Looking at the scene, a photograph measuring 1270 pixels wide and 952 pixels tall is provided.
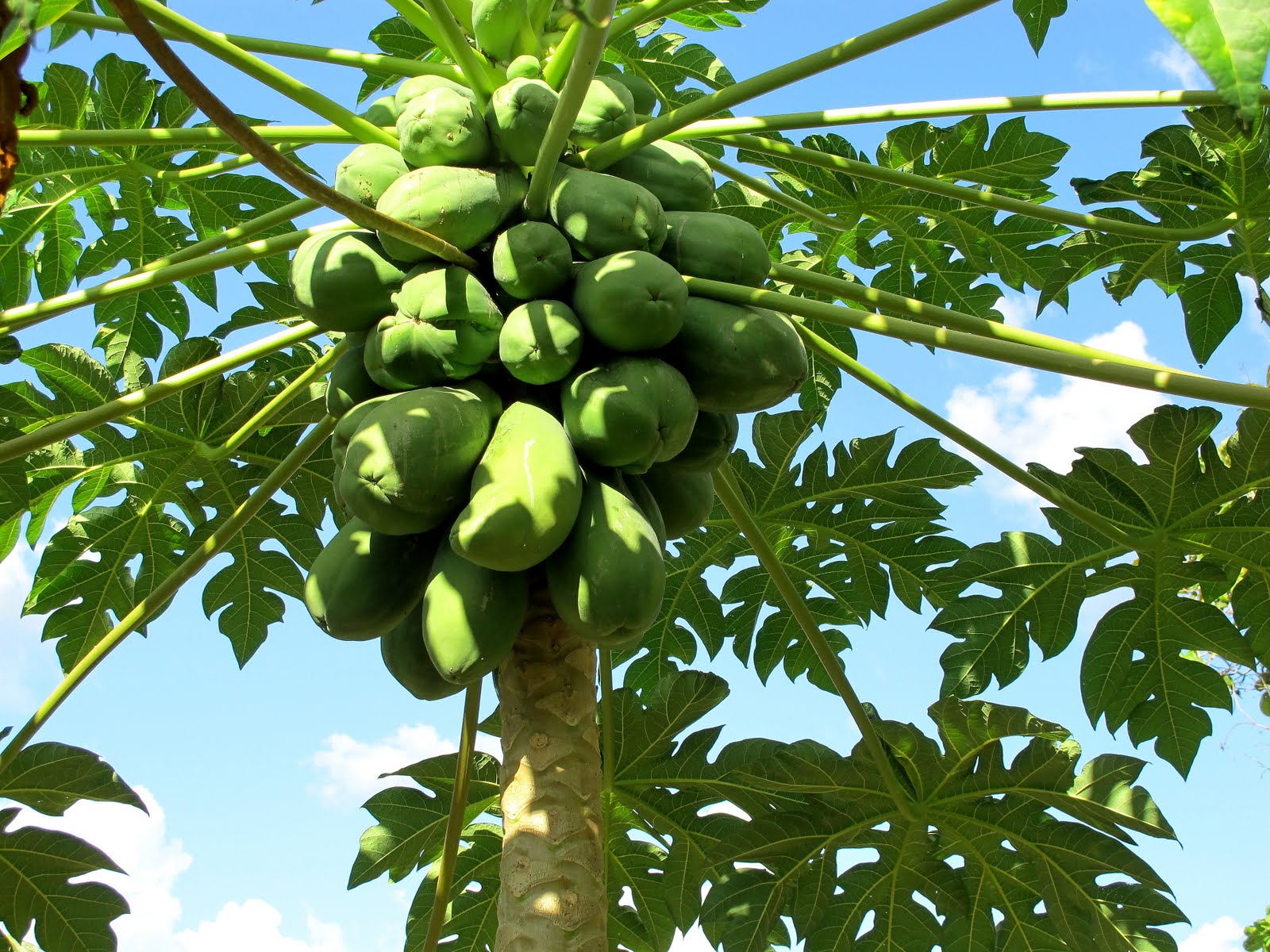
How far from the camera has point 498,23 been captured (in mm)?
2686

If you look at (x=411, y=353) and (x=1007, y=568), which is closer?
(x=411, y=353)

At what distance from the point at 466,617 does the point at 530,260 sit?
68cm

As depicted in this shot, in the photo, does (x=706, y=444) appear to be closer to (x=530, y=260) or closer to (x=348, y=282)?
(x=530, y=260)

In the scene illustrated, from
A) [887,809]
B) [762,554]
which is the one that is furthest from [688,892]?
[762,554]

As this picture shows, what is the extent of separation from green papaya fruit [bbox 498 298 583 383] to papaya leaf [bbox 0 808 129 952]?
185 cm

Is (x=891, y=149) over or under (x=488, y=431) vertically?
over

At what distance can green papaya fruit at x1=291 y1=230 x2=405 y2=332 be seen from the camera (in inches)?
92.4

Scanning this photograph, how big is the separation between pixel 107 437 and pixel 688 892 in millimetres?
2022

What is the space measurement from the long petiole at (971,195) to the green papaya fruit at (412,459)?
125cm

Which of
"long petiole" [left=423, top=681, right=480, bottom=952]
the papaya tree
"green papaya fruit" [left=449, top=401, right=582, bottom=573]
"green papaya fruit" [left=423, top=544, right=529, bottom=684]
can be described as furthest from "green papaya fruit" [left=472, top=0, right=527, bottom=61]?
"long petiole" [left=423, top=681, right=480, bottom=952]

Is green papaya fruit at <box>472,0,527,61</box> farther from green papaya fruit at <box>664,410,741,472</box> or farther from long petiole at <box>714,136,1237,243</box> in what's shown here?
green papaya fruit at <box>664,410,741,472</box>

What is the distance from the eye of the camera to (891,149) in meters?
3.69

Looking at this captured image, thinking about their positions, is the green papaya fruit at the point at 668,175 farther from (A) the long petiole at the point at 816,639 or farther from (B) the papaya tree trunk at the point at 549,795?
(B) the papaya tree trunk at the point at 549,795

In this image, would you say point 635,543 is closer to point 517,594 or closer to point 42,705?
point 517,594
